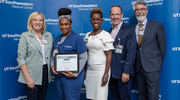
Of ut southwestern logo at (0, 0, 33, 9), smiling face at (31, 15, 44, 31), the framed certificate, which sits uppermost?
ut southwestern logo at (0, 0, 33, 9)

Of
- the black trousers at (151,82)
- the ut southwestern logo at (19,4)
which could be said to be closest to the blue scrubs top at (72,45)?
the black trousers at (151,82)

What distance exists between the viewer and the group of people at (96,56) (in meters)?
2.34

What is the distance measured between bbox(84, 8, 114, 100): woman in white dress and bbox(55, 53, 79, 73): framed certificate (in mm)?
365

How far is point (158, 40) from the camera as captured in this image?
275cm

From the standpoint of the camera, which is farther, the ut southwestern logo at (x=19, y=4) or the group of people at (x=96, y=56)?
the ut southwestern logo at (x=19, y=4)

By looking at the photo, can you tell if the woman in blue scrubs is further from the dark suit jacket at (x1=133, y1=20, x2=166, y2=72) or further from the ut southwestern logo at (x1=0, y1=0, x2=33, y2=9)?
the ut southwestern logo at (x1=0, y1=0, x2=33, y2=9)

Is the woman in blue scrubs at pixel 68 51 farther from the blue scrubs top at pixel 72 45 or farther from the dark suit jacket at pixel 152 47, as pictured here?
the dark suit jacket at pixel 152 47

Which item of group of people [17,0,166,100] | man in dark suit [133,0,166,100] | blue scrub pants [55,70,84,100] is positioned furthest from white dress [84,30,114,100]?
man in dark suit [133,0,166,100]

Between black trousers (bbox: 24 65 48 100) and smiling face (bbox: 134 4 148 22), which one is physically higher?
smiling face (bbox: 134 4 148 22)

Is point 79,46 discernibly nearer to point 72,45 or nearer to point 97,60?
point 72,45

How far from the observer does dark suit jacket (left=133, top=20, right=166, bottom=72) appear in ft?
9.00

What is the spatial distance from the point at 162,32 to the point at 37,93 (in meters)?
2.33

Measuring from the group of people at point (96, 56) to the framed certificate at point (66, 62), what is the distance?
59mm

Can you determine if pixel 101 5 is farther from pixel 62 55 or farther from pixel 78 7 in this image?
pixel 62 55
